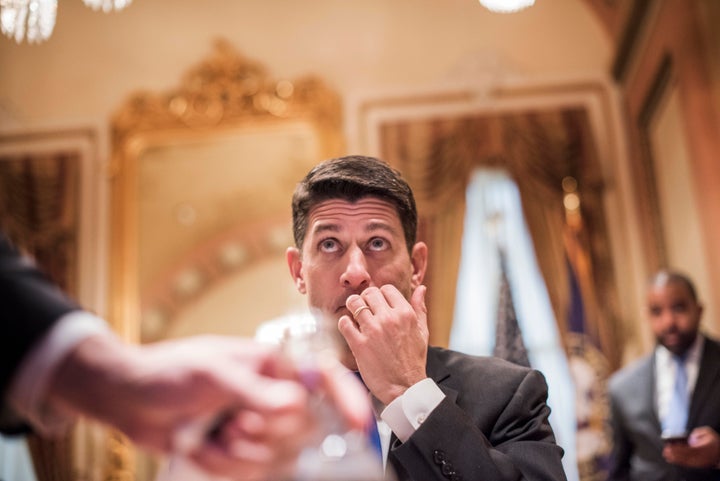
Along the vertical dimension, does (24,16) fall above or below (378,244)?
above

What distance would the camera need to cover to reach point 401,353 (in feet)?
5.09

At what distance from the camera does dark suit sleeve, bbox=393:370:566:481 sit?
1.49 metres

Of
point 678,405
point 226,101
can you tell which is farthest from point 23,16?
point 226,101

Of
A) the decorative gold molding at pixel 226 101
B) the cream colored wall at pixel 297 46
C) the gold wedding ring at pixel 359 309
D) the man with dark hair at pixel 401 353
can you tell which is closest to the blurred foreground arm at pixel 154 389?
the man with dark hair at pixel 401 353

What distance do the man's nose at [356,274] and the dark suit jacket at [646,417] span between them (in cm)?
238

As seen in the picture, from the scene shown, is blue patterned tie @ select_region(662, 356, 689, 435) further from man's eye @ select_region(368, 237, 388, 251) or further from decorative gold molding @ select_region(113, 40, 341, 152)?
decorative gold molding @ select_region(113, 40, 341, 152)

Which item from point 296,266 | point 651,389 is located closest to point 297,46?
point 651,389

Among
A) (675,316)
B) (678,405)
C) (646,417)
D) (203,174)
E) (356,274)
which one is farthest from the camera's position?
(203,174)

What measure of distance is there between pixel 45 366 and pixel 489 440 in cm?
130

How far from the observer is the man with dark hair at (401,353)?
1511 millimetres

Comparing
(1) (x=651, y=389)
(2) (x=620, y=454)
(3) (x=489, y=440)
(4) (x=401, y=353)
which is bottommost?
(2) (x=620, y=454)

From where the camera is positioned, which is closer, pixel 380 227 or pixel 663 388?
pixel 380 227

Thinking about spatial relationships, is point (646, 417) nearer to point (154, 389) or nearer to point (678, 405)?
point (678, 405)

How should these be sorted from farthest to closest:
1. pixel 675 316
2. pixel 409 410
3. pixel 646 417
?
pixel 675 316, pixel 646 417, pixel 409 410
